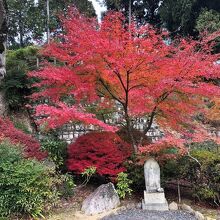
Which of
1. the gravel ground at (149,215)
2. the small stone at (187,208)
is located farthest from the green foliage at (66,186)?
the small stone at (187,208)

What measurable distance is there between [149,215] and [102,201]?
980 mm

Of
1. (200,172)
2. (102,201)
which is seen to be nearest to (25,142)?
(102,201)

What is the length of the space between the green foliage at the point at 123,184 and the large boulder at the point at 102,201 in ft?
0.97

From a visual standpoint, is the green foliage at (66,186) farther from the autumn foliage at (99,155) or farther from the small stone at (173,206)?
the small stone at (173,206)

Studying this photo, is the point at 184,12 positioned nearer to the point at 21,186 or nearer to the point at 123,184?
the point at 123,184

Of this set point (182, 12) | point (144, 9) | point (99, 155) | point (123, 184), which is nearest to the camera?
point (123, 184)

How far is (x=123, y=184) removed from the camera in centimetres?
648

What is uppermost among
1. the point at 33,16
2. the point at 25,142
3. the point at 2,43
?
the point at 33,16

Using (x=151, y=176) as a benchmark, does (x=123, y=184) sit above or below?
below

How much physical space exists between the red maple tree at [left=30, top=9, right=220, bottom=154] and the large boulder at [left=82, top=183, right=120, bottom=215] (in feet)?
4.45

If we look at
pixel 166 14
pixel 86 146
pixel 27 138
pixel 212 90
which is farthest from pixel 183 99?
pixel 166 14

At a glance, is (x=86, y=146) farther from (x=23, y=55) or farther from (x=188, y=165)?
(x=23, y=55)

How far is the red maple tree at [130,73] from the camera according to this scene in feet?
20.0

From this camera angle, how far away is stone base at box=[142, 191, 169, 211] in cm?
593
